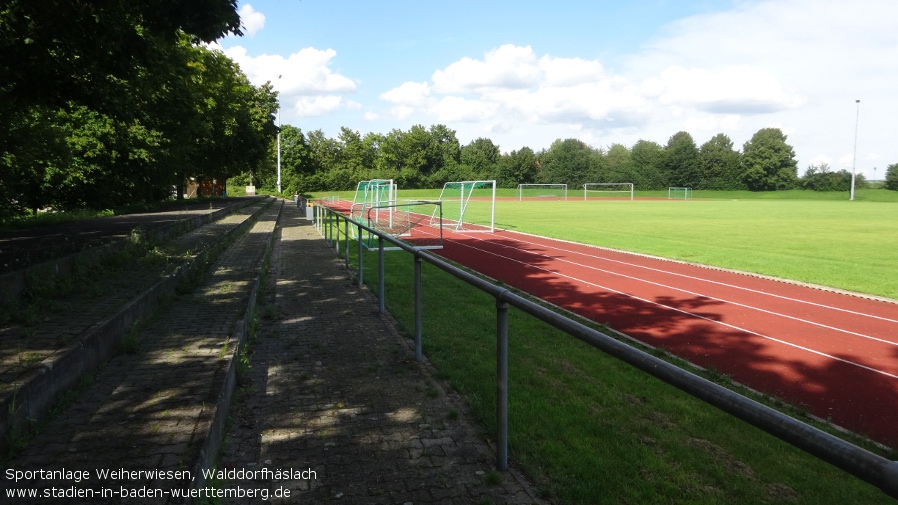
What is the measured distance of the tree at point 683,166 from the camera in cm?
8775

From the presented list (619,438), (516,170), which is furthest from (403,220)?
(516,170)

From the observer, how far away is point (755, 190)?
286 ft

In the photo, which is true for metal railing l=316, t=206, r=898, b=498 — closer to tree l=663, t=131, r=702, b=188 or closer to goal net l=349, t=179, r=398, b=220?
goal net l=349, t=179, r=398, b=220

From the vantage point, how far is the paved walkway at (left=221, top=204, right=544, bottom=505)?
3.04m

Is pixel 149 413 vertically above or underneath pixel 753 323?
above

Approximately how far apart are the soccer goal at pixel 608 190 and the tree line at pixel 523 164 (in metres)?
2.89

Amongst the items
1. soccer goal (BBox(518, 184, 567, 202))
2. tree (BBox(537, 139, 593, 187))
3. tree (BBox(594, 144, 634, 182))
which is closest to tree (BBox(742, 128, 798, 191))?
tree (BBox(594, 144, 634, 182))

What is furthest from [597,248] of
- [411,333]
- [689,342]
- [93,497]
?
[93,497]

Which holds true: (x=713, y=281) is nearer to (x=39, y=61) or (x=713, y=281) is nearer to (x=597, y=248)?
(x=597, y=248)

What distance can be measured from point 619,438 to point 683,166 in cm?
9072

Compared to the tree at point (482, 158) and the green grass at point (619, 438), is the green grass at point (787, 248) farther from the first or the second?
the tree at point (482, 158)

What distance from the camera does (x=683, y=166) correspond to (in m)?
87.4

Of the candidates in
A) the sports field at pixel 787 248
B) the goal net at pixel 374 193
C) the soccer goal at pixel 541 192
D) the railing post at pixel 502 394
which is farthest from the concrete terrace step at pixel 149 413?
the soccer goal at pixel 541 192

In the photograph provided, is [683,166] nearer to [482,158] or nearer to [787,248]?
[482,158]
